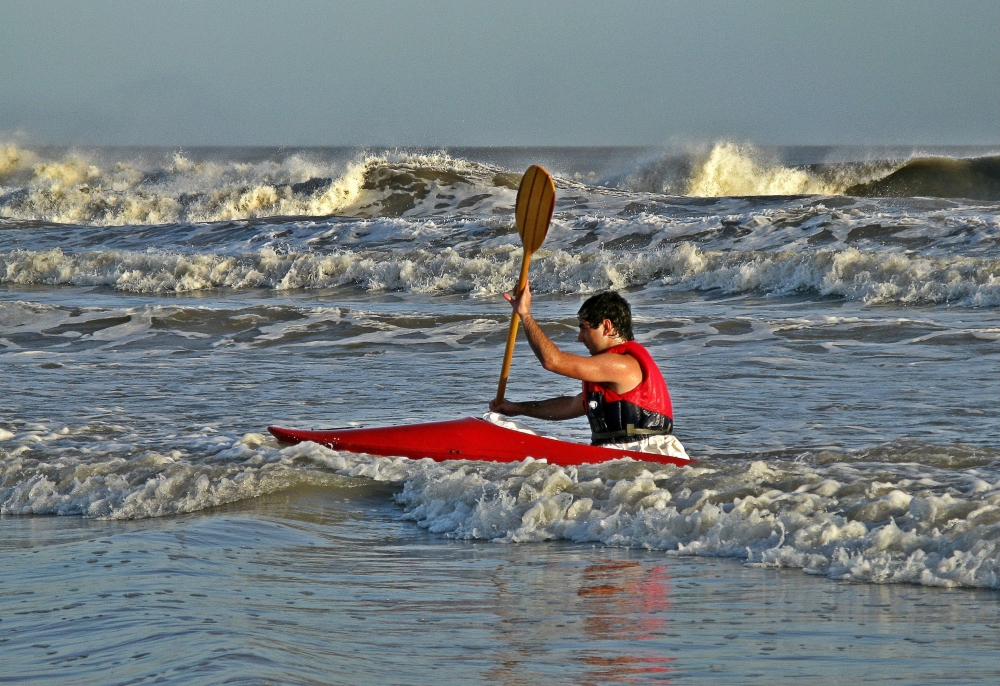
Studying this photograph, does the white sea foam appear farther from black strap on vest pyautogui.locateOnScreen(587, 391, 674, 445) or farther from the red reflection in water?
the red reflection in water

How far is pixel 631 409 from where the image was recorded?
4.55 metres

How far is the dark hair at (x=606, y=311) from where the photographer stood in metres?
4.35

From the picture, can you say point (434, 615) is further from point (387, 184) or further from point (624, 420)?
point (387, 184)

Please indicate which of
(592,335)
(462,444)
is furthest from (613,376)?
(462,444)

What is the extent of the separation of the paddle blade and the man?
2.52ft

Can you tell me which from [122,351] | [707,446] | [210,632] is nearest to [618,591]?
[210,632]

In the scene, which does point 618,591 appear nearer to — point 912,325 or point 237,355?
point 237,355

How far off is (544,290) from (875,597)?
10741 mm

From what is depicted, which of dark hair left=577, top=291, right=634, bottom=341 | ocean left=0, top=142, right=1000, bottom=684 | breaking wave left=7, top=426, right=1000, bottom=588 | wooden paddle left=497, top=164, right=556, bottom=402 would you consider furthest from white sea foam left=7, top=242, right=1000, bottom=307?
dark hair left=577, top=291, right=634, bottom=341

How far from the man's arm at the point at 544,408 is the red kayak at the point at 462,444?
0.09 metres

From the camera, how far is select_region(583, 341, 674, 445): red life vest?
4.46 metres

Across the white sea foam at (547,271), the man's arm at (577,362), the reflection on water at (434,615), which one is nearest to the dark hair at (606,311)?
the man's arm at (577,362)

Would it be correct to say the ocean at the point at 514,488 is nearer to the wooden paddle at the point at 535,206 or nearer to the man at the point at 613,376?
the man at the point at 613,376

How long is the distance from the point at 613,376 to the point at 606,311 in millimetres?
251
